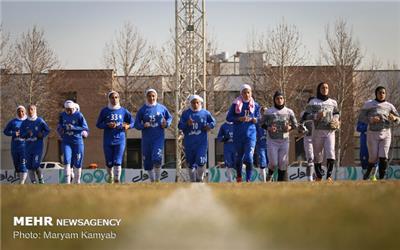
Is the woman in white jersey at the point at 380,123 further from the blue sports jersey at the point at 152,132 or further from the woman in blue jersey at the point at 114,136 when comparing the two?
the woman in blue jersey at the point at 114,136

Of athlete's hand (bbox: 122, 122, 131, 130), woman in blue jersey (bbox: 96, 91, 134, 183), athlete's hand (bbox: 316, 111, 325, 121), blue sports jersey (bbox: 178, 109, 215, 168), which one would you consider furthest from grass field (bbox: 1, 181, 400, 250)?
athlete's hand (bbox: 122, 122, 131, 130)

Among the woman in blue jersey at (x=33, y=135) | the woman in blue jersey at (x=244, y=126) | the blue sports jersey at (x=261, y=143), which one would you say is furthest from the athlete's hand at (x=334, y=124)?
the woman in blue jersey at (x=33, y=135)

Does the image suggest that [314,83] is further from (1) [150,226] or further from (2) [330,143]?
(1) [150,226]

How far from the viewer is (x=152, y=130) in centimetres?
1570

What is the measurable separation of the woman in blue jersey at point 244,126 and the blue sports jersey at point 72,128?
3.14m

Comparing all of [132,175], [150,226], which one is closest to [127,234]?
[150,226]

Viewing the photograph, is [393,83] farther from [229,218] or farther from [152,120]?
[229,218]

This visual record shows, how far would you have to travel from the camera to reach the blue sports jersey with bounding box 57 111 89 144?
16250 mm

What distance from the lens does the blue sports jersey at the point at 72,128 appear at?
16250 mm

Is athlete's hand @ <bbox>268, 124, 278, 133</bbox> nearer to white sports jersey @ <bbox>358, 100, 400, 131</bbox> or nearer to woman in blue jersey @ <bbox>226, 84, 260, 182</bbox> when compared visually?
woman in blue jersey @ <bbox>226, 84, 260, 182</bbox>

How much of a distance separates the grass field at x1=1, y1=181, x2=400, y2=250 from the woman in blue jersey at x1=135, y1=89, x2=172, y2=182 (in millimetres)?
7616

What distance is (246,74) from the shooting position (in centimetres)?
5066

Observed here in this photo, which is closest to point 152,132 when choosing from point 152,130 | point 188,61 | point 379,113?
point 152,130

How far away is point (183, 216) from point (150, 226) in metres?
0.37
